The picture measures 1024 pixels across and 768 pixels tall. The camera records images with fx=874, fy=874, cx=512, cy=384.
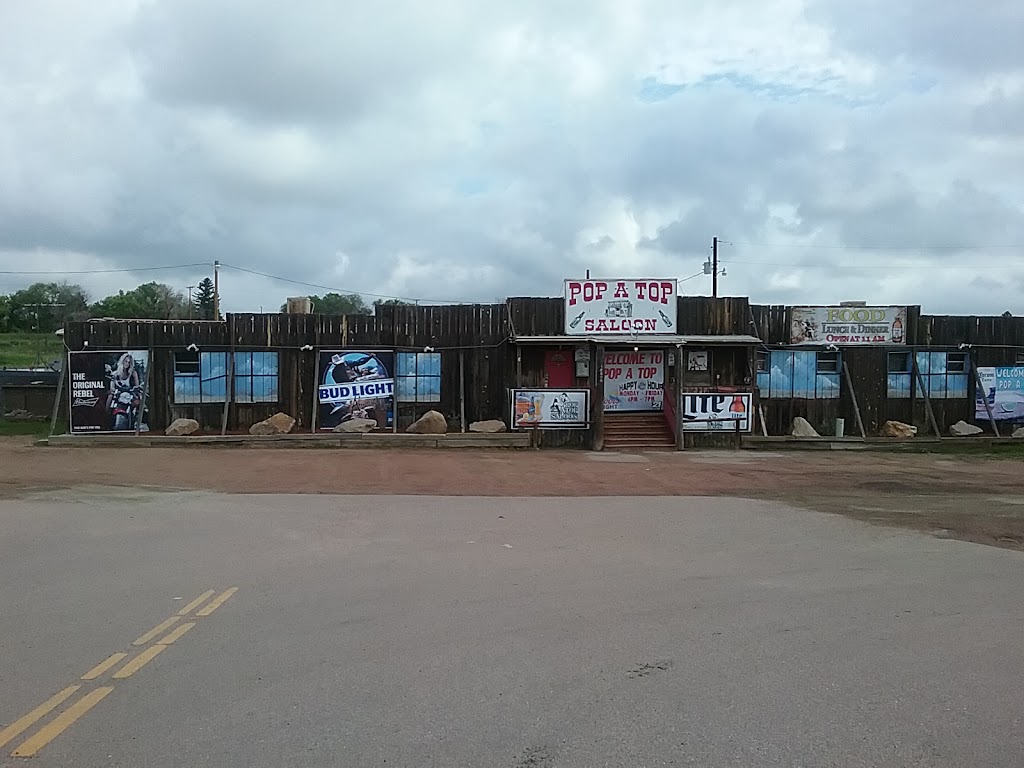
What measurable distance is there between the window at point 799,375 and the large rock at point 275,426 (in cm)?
1397

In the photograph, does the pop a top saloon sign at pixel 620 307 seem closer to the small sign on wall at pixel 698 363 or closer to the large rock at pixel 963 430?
the small sign on wall at pixel 698 363

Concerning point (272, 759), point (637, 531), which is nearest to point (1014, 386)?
point (637, 531)

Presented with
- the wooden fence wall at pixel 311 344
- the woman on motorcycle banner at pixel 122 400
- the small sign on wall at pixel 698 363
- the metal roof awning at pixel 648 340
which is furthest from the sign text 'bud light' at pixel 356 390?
the small sign on wall at pixel 698 363

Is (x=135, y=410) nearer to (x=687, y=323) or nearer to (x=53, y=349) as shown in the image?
(x=687, y=323)

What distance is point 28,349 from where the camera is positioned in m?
64.1

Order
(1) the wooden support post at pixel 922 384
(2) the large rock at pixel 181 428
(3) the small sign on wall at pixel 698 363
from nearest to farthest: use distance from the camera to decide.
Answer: (2) the large rock at pixel 181 428, (3) the small sign on wall at pixel 698 363, (1) the wooden support post at pixel 922 384

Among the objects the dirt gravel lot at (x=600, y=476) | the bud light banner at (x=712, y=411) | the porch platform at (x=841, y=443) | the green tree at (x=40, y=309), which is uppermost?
the green tree at (x=40, y=309)

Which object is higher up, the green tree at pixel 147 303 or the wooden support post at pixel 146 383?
the green tree at pixel 147 303

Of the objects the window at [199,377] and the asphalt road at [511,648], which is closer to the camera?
the asphalt road at [511,648]

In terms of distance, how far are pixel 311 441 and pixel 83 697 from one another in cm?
1850

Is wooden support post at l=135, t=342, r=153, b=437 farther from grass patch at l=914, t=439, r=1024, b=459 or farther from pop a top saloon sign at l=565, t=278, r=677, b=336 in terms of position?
grass patch at l=914, t=439, r=1024, b=459

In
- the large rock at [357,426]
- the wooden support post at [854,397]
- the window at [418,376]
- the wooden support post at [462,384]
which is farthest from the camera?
the wooden support post at [854,397]

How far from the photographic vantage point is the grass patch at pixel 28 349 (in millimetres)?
55594

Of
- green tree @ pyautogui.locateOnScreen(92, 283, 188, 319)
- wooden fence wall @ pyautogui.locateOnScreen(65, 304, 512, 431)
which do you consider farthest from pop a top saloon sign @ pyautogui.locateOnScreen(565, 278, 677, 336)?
green tree @ pyautogui.locateOnScreen(92, 283, 188, 319)
